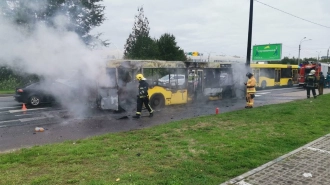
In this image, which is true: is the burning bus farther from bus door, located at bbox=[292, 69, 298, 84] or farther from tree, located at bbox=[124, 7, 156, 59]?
bus door, located at bbox=[292, 69, 298, 84]

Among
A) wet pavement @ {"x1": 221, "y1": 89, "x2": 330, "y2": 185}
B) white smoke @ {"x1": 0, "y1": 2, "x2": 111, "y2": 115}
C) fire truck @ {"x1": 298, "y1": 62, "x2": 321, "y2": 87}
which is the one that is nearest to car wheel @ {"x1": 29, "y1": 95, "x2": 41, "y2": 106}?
white smoke @ {"x1": 0, "y1": 2, "x2": 111, "y2": 115}

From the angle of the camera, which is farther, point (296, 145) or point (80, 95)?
point (80, 95)

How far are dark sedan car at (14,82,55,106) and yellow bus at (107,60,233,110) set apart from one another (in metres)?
4.65

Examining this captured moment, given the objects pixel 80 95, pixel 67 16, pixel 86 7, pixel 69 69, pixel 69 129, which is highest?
pixel 86 7

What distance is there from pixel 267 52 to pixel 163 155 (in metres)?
26.7

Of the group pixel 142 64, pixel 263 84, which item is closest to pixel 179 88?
pixel 142 64

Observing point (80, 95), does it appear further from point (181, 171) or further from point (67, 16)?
point (181, 171)

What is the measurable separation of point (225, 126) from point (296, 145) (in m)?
2.27

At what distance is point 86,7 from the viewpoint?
12.3 meters

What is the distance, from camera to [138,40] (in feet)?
76.4

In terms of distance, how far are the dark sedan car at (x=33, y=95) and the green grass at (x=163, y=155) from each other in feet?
27.2

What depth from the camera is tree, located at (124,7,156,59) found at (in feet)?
76.5

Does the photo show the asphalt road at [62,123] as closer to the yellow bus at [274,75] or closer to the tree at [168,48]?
the yellow bus at [274,75]

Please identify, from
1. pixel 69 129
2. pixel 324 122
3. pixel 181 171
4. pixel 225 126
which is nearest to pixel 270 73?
pixel 324 122
